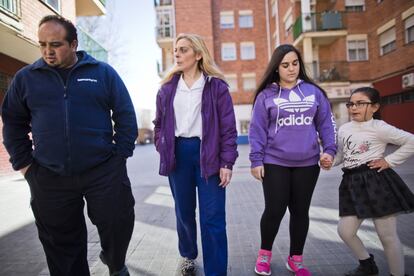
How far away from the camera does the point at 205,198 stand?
9.41ft

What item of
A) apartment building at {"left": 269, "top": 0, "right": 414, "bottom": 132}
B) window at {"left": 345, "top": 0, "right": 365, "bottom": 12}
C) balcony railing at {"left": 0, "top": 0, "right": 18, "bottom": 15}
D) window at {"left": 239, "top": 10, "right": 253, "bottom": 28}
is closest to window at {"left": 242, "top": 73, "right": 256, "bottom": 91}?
window at {"left": 239, "top": 10, "right": 253, "bottom": 28}

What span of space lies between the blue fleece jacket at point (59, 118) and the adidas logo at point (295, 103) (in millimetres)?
1366

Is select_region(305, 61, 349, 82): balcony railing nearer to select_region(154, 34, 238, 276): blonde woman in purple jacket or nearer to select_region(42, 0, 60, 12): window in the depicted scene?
select_region(42, 0, 60, 12): window

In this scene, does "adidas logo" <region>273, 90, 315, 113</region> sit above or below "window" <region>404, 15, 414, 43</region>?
below

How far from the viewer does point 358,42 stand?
22766mm

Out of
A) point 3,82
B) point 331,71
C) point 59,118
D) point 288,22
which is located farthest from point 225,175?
point 288,22

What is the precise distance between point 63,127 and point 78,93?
26 centimetres

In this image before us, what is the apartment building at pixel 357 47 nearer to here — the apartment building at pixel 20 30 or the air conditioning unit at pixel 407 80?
the air conditioning unit at pixel 407 80

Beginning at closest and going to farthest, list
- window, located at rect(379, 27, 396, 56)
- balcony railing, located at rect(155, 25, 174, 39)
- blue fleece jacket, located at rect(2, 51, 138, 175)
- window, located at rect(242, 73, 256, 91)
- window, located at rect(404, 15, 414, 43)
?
blue fleece jacket, located at rect(2, 51, 138, 175), window, located at rect(404, 15, 414, 43), window, located at rect(379, 27, 396, 56), balcony railing, located at rect(155, 25, 174, 39), window, located at rect(242, 73, 256, 91)

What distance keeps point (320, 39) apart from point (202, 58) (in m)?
23.1

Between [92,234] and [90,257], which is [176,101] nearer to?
[90,257]

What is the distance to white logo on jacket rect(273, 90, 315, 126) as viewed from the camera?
2918mm

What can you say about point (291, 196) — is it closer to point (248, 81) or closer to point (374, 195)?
point (374, 195)

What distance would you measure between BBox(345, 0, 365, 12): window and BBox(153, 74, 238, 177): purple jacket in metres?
23.2
